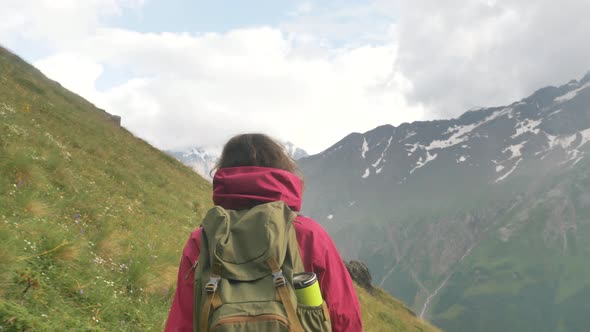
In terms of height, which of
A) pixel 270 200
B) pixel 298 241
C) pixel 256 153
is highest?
pixel 256 153

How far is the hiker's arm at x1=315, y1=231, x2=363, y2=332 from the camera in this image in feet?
10.9

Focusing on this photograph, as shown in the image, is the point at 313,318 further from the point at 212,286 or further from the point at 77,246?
the point at 77,246

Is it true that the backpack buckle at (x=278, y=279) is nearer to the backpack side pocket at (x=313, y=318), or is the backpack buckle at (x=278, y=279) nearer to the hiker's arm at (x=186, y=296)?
the backpack side pocket at (x=313, y=318)

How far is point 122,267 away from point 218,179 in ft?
16.8

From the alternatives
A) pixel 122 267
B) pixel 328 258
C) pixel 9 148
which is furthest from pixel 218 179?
pixel 9 148

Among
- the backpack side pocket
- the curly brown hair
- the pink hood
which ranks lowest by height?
the backpack side pocket

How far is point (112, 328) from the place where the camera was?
588 cm

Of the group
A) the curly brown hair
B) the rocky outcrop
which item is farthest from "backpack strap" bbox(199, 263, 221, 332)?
the rocky outcrop

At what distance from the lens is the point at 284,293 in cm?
294

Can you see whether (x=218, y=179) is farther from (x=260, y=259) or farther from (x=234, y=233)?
(x=260, y=259)

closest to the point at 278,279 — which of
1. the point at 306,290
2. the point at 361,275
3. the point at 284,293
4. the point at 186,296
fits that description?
the point at 284,293

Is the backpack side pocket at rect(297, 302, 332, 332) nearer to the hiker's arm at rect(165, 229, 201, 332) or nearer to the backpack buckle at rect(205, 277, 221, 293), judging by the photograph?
the backpack buckle at rect(205, 277, 221, 293)

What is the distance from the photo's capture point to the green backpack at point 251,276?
2.84m

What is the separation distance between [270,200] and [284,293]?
0.80 m
